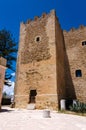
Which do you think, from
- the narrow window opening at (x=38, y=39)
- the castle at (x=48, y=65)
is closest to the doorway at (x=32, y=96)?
the castle at (x=48, y=65)

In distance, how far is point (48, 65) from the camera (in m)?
13.9

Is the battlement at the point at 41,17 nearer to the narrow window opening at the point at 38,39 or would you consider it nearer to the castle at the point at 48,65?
the castle at the point at 48,65

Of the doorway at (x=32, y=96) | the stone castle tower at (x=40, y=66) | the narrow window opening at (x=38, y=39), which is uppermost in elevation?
the narrow window opening at (x=38, y=39)

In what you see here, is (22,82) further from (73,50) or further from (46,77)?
(73,50)

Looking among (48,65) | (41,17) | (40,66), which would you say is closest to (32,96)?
(40,66)

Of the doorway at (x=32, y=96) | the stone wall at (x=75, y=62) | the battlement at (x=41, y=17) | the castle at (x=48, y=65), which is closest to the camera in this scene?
the castle at (x=48, y=65)

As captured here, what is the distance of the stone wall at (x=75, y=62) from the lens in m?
15.3

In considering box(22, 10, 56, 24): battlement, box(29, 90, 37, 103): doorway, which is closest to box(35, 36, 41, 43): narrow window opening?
box(22, 10, 56, 24): battlement

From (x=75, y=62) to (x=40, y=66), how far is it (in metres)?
4.81

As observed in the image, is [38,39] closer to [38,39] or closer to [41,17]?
[38,39]

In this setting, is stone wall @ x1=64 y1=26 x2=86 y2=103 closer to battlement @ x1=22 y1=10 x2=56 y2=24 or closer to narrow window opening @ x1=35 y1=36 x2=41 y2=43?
battlement @ x1=22 y1=10 x2=56 y2=24

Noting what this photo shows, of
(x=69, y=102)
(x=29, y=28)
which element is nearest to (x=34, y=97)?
(x=69, y=102)

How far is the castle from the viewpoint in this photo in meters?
13.2

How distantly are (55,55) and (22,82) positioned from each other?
4592 millimetres
